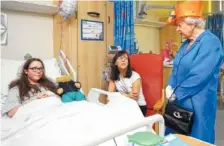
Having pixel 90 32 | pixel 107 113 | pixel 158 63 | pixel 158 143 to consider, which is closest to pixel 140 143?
pixel 158 143

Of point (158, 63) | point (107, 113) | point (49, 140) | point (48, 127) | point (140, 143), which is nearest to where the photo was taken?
point (140, 143)

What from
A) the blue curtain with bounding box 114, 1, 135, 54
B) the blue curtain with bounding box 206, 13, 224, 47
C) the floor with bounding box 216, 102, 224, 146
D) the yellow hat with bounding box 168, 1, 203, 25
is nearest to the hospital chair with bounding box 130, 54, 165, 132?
the blue curtain with bounding box 114, 1, 135, 54

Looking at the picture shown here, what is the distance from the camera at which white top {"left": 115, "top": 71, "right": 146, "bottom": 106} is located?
2.49 meters

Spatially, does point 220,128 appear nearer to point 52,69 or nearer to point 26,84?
point 52,69

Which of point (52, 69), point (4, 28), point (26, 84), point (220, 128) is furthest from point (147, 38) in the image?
point (26, 84)

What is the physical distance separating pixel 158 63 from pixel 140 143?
5.35 feet

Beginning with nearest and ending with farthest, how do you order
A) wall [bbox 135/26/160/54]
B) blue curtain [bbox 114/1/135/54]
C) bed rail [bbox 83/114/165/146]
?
bed rail [bbox 83/114/165/146] < blue curtain [bbox 114/1/135/54] < wall [bbox 135/26/160/54]

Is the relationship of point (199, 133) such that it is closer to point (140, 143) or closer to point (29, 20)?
point (140, 143)

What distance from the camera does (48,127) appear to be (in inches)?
49.3

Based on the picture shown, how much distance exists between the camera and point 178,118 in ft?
5.79

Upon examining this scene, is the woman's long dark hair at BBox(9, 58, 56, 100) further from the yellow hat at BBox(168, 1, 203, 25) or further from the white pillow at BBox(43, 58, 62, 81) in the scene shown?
the yellow hat at BBox(168, 1, 203, 25)

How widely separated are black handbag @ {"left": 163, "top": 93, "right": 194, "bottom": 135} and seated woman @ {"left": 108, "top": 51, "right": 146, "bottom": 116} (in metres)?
0.62

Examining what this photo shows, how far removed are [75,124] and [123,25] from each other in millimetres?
2007

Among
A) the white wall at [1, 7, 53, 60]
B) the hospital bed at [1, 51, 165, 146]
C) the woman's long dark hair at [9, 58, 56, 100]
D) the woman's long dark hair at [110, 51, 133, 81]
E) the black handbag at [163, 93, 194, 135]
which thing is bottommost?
the black handbag at [163, 93, 194, 135]
